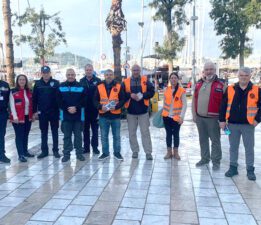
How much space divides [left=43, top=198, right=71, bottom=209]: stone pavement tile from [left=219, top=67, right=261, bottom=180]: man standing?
2.86 metres

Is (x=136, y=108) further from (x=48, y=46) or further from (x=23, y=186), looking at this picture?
(x=48, y=46)

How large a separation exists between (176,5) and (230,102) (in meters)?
20.2

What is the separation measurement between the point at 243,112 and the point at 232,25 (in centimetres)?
2018

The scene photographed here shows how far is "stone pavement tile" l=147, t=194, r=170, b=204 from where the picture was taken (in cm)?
515

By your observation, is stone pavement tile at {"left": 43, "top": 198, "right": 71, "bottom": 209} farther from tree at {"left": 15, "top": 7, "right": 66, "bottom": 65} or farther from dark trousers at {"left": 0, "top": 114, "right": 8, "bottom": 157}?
tree at {"left": 15, "top": 7, "right": 66, "bottom": 65}

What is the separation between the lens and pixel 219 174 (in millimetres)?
6535

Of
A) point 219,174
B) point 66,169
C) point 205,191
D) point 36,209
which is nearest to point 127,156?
point 66,169

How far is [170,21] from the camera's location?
2539 centimetres

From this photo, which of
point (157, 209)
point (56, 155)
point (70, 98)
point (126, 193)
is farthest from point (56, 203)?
point (56, 155)

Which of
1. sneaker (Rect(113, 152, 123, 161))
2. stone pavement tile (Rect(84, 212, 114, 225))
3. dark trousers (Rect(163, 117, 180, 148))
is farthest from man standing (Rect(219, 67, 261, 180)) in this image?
stone pavement tile (Rect(84, 212, 114, 225))

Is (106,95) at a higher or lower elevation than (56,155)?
higher

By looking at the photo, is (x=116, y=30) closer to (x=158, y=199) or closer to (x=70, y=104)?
(x=70, y=104)

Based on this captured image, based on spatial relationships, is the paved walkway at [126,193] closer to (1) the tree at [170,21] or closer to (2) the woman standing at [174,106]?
(2) the woman standing at [174,106]

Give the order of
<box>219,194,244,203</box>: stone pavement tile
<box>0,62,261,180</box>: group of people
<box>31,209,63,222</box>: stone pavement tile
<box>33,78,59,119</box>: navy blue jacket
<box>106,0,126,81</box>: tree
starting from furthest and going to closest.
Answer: <box>106,0,126,81</box>: tree
<box>33,78,59,119</box>: navy blue jacket
<box>0,62,261,180</box>: group of people
<box>219,194,244,203</box>: stone pavement tile
<box>31,209,63,222</box>: stone pavement tile
